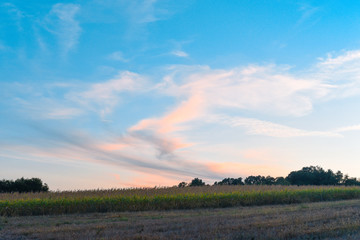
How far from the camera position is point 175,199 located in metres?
30.2

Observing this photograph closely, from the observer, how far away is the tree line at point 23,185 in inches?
2180

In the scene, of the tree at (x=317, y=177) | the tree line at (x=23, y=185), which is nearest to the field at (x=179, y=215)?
the tree line at (x=23, y=185)

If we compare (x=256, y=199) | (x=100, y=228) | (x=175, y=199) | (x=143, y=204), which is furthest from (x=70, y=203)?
(x=256, y=199)

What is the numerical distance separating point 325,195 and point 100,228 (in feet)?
113

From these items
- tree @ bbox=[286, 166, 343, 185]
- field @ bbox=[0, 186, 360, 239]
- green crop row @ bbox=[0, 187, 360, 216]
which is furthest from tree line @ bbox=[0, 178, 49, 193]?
tree @ bbox=[286, 166, 343, 185]

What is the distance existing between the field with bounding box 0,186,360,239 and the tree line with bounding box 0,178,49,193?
2488 cm

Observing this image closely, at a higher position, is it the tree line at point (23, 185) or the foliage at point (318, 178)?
the foliage at point (318, 178)

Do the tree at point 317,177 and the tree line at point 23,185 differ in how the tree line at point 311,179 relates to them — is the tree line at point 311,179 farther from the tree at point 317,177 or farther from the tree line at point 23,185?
the tree line at point 23,185

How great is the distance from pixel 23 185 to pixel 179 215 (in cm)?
4235

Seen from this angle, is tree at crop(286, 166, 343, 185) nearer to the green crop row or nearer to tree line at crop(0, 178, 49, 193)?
the green crop row

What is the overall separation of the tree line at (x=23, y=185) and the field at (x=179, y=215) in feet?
81.6

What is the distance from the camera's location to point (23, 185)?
55.9 metres

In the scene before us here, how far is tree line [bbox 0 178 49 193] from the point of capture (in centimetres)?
5538

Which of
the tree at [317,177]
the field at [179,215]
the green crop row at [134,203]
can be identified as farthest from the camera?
the tree at [317,177]
